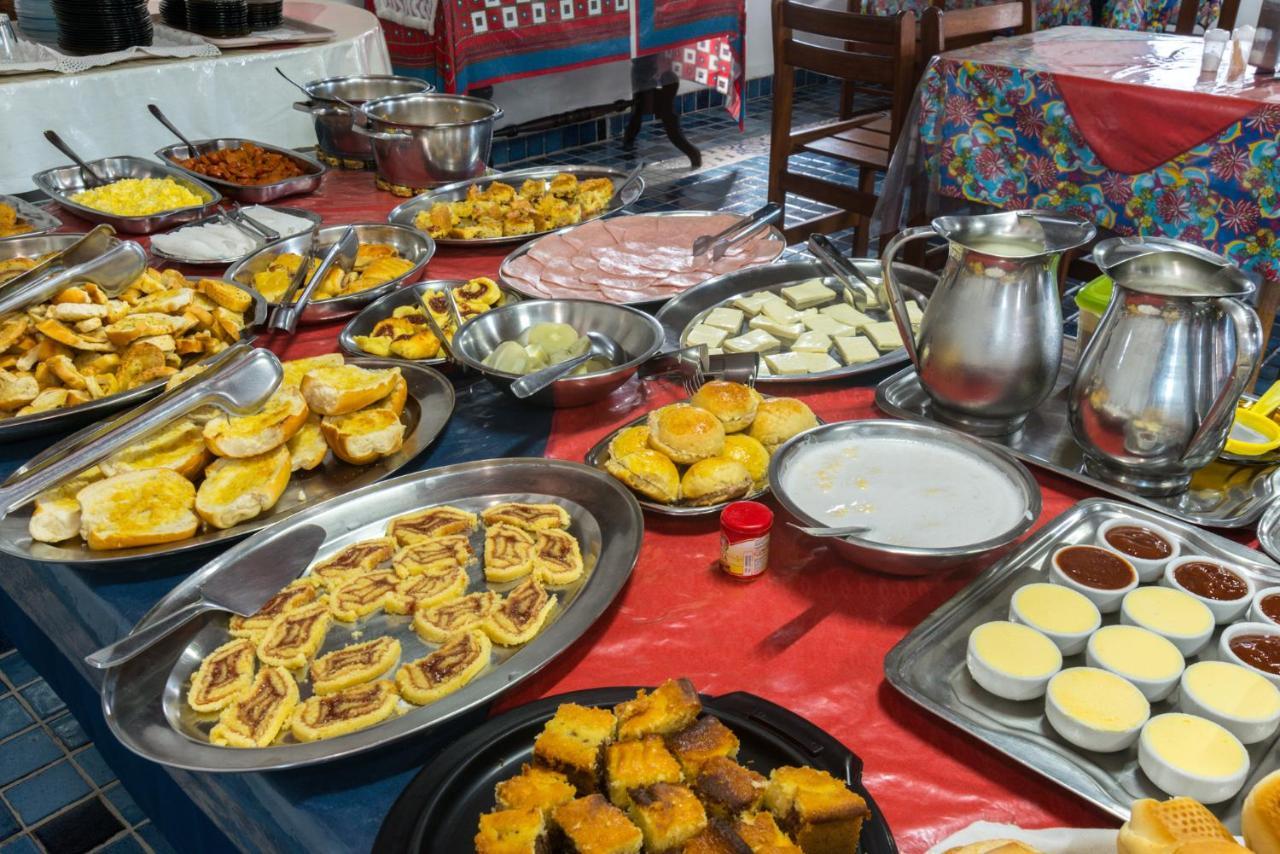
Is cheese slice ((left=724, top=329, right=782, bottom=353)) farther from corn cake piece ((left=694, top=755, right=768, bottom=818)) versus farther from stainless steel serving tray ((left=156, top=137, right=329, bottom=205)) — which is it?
stainless steel serving tray ((left=156, top=137, right=329, bottom=205))

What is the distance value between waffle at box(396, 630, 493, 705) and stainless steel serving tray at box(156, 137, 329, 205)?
1.77 m

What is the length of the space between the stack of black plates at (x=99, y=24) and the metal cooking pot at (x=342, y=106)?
29.9 inches

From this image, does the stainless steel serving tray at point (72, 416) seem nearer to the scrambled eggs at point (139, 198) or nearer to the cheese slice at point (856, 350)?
the scrambled eggs at point (139, 198)

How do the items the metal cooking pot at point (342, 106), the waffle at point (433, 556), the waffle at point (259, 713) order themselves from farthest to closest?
the metal cooking pot at point (342, 106) → the waffle at point (433, 556) → the waffle at point (259, 713)

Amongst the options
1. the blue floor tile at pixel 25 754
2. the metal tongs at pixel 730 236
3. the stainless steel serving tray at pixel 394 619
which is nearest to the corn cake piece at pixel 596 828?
the stainless steel serving tray at pixel 394 619

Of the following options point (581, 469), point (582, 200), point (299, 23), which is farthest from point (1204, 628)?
point (299, 23)

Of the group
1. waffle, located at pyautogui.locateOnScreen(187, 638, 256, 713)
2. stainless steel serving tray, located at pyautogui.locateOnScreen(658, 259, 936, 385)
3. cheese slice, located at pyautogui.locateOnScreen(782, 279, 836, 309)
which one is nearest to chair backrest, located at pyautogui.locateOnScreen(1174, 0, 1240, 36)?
stainless steel serving tray, located at pyautogui.locateOnScreen(658, 259, 936, 385)

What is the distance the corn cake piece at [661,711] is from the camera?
776mm

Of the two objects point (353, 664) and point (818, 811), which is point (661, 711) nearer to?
point (818, 811)

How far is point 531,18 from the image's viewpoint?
4520 millimetres

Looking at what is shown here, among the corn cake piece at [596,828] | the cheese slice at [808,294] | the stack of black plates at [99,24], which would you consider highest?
the stack of black plates at [99,24]

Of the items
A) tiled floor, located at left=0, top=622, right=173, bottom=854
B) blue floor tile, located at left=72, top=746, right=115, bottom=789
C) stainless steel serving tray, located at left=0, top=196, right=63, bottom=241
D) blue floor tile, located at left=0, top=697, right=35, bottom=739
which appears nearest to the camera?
tiled floor, located at left=0, top=622, right=173, bottom=854

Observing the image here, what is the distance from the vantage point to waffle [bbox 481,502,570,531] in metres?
1.12

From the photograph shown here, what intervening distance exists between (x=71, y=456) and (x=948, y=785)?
103 cm
